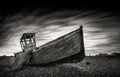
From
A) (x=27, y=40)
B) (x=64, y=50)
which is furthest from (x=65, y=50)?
(x=27, y=40)

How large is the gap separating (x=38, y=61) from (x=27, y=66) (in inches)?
109

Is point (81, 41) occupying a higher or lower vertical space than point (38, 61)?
higher

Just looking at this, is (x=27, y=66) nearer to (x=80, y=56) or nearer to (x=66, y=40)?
(x=66, y=40)

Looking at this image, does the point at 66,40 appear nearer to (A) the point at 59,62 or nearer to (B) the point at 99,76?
(A) the point at 59,62

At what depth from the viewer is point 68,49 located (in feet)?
34.7

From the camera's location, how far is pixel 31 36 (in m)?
17.2

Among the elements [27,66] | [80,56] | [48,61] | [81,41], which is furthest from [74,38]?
[27,66]

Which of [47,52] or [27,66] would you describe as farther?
[27,66]

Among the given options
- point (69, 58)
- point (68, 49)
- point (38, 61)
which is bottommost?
point (38, 61)

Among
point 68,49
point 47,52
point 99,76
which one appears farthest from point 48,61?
point 99,76

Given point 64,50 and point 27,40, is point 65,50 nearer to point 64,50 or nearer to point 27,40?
point 64,50

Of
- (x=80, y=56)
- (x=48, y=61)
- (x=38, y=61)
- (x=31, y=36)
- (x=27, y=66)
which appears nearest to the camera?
Result: (x=80, y=56)

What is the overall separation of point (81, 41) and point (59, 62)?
3219mm

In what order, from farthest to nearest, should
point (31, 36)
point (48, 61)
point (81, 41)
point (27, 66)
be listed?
point (31, 36)
point (27, 66)
point (48, 61)
point (81, 41)
